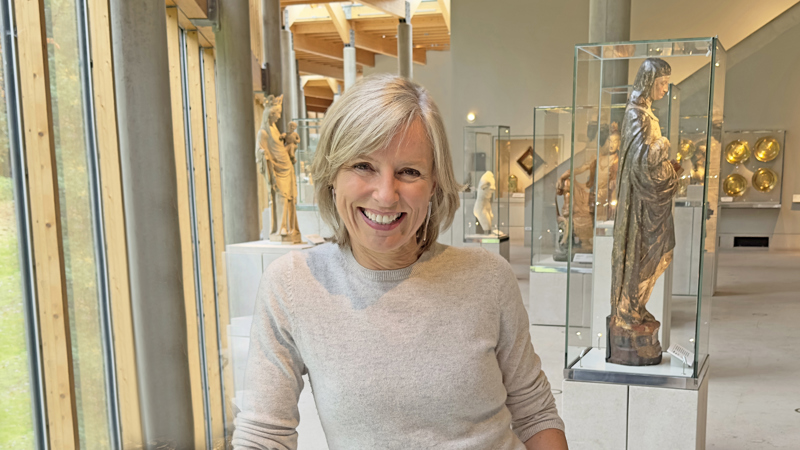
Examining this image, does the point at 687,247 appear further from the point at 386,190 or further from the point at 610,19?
the point at 610,19

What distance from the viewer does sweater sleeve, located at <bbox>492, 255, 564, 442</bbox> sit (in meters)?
1.59

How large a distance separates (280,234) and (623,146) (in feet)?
15.8

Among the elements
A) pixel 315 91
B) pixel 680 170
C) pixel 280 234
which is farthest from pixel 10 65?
pixel 315 91

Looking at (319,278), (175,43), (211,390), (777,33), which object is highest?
(777,33)

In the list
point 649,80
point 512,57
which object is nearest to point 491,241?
point 512,57

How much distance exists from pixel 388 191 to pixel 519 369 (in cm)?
56

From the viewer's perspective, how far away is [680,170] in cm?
395

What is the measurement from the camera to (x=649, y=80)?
3.67m

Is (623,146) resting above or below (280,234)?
above

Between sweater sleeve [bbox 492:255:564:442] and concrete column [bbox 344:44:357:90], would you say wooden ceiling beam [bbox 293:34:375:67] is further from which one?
sweater sleeve [bbox 492:255:564:442]

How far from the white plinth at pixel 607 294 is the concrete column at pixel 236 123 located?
551 cm

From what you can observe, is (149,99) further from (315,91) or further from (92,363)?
(315,91)

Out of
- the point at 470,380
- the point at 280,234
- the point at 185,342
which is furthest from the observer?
the point at 280,234

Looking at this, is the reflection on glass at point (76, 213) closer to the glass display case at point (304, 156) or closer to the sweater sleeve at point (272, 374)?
the sweater sleeve at point (272, 374)
